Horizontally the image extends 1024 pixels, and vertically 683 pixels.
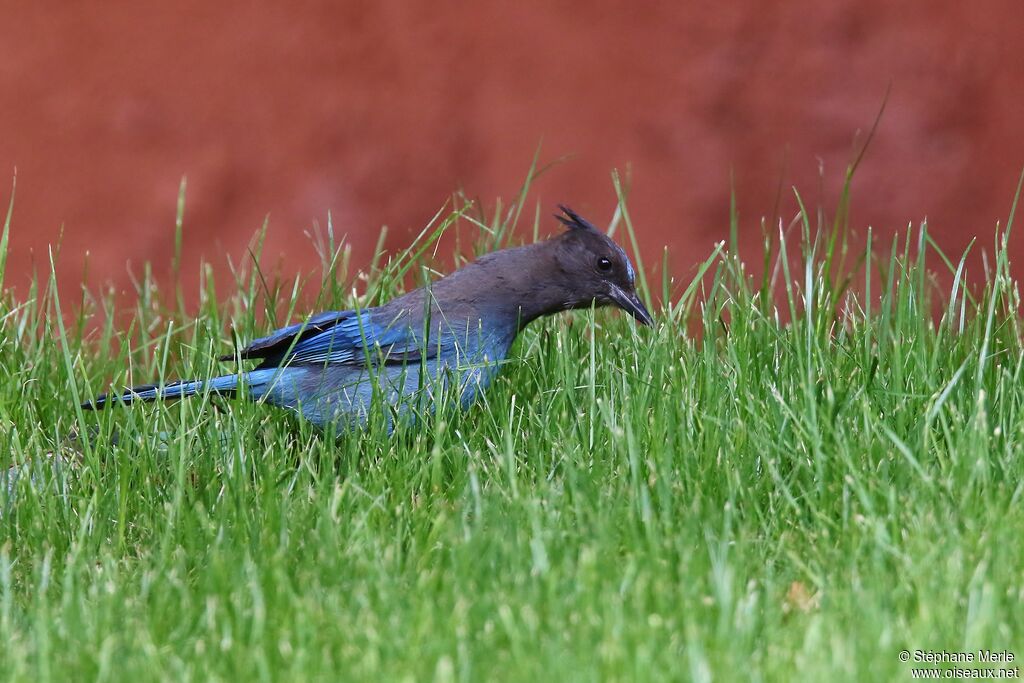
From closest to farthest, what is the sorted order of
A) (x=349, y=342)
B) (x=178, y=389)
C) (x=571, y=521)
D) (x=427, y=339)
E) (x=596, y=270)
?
(x=571, y=521)
(x=427, y=339)
(x=178, y=389)
(x=349, y=342)
(x=596, y=270)

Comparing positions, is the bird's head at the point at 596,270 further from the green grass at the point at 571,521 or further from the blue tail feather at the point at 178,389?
the blue tail feather at the point at 178,389

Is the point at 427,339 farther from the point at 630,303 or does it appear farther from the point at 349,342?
the point at 630,303

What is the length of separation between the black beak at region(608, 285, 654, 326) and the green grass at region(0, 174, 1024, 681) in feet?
0.28

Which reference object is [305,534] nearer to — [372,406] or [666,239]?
[372,406]

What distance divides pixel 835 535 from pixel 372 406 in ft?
3.93

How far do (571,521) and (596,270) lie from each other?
1.39m

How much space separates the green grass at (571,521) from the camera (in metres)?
2.48

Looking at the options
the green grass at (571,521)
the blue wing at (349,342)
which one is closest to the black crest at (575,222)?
the green grass at (571,521)

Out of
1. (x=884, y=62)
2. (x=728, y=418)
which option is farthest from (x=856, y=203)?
(x=728, y=418)

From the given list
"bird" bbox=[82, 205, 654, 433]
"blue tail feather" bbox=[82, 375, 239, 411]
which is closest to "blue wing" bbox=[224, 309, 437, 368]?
"bird" bbox=[82, 205, 654, 433]

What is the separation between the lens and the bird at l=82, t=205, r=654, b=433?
3.87 metres

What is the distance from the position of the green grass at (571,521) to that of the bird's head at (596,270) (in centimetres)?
13

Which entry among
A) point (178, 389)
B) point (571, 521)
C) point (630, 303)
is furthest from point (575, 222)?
point (571, 521)

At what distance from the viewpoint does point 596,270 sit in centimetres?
432
